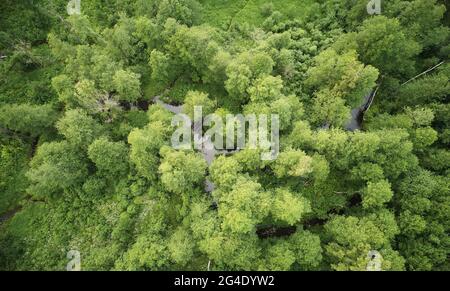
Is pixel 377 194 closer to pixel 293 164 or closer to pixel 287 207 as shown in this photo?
pixel 293 164

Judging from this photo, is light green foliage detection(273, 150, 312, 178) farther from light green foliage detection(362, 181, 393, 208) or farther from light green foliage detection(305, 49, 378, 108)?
light green foliage detection(305, 49, 378, 108)

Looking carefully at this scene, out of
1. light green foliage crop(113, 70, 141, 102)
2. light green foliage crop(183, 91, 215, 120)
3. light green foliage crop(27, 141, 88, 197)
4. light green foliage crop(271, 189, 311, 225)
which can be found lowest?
light green foliage crop(271, 189, 311, 225)

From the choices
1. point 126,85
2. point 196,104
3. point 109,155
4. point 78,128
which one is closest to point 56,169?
point 78,128

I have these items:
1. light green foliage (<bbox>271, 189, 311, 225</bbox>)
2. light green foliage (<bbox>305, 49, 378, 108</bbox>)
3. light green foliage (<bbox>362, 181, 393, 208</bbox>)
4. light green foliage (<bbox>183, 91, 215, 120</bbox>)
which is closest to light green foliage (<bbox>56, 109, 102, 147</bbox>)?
light green foliage (<bbox>183, 91, 215, 120</bbox>)

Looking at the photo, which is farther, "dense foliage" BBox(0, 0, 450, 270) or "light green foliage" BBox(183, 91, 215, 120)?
"light green foliage" BBox(183, 91, 215, 120)

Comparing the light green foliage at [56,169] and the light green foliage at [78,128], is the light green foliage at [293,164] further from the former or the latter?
the light green foliage at [56,169]

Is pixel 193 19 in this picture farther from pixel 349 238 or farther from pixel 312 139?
pixel 349 238

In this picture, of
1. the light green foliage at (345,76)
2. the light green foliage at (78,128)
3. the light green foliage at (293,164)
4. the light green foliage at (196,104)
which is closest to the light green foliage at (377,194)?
the light green foliage at (293,164)
